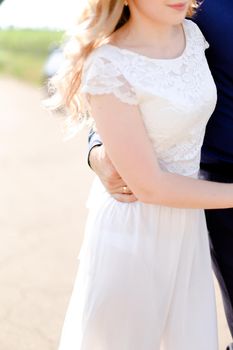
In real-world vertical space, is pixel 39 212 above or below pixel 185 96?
below

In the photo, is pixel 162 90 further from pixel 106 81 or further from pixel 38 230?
pixel 38 230

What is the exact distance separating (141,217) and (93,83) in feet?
1.27

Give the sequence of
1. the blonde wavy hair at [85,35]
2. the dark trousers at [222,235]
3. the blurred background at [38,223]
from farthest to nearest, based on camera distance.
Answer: the blurred background at [38,223] < the dark trousers at [222,235] < the blonde wavy hair at [85,35]

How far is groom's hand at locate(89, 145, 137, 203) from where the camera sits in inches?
82.4

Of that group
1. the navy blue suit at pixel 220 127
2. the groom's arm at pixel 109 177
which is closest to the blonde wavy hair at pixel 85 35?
the groom's arm at pixel 109 177

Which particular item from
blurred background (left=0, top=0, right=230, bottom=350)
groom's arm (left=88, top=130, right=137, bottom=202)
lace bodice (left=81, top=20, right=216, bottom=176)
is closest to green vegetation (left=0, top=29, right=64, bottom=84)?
blurred background (left=0, top=0, right=230, bottom=350)

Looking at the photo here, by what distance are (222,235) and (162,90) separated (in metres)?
0.73

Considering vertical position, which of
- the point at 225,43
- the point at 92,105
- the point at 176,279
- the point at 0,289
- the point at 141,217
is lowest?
the point at 0,289

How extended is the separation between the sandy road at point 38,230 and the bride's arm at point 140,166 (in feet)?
5.15

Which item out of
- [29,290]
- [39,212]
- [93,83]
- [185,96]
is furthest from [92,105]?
[39,212]

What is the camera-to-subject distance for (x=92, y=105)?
1946mm

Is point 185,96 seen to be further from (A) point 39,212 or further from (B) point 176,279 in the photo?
(A) point 39,212

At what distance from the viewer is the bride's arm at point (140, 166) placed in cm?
191

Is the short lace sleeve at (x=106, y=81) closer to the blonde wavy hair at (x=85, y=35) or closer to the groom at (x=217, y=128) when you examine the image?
the blonde wavy hair at (x=85, y=35)
